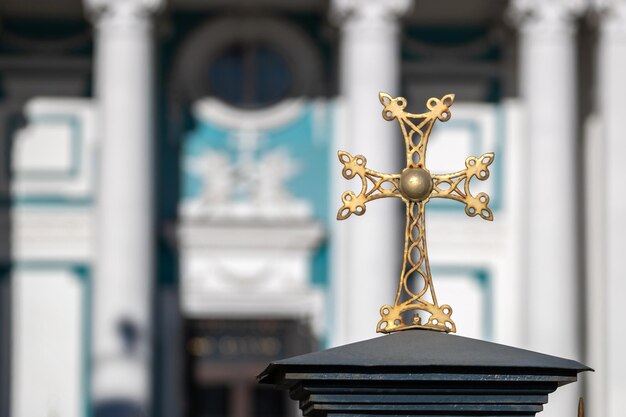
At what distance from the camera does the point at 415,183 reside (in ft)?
22.5

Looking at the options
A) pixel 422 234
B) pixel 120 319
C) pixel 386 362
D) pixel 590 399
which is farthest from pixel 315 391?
pixel 590 399

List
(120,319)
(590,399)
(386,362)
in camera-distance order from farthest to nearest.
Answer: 1. (590,399)
2. (120,319)
3. (386,362)

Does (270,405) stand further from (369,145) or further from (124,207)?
(369,145)

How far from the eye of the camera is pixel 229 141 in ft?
87.5

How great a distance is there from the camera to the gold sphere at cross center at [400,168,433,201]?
6.83 meters

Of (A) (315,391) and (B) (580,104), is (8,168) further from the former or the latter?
(A) (315,391)

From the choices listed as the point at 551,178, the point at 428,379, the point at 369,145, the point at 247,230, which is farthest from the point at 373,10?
the point at 428,379

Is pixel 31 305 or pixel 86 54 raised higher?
pixel 86 54

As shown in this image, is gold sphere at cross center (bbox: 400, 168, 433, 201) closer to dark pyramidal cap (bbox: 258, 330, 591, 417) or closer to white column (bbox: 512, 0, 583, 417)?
dark pyramidal cap (bbox: 258, 330, 591, 417)

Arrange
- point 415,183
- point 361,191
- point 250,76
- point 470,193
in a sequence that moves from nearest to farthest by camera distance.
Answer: point 415,183
point 361,191
point 470,193
point 250,76

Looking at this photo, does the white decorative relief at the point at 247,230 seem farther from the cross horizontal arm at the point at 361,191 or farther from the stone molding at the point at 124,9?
the cross horizontal arm at the point at 361,191

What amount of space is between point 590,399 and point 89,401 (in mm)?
6830

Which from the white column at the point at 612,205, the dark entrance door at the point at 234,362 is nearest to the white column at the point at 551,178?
the white column at the point at 612,205

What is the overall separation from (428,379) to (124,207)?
703 inches
